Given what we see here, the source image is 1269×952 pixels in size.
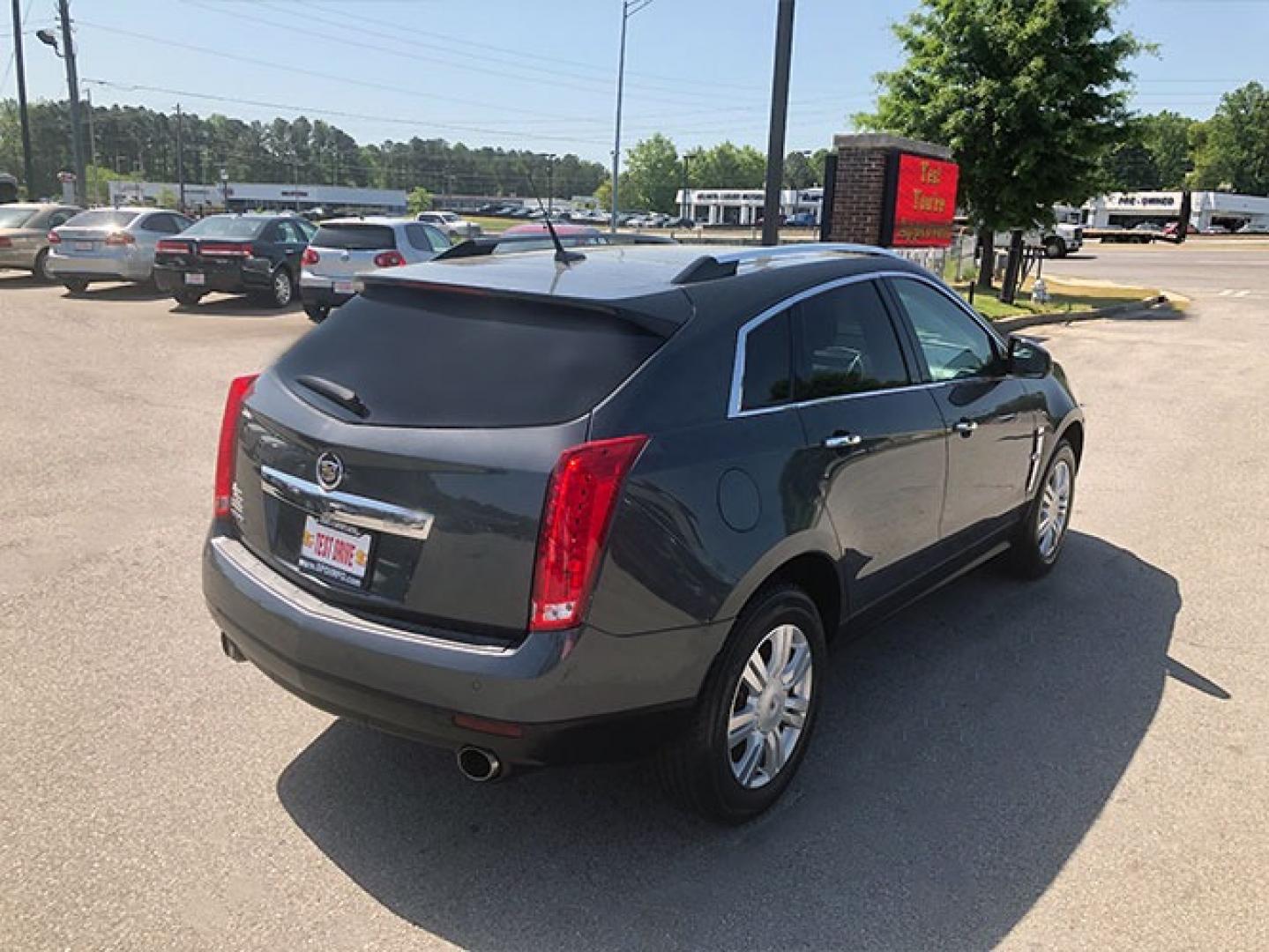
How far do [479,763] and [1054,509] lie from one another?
3.84 metres

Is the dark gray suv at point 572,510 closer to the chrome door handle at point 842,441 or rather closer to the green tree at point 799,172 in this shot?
the chrome door handle at point 842,441

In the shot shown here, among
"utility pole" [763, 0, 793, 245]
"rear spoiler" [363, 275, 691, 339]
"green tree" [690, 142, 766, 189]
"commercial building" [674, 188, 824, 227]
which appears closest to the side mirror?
"rear spoiler" [363, 275, 691, 339]

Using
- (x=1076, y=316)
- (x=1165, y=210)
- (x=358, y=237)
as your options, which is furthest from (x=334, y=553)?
A: (x=1165, y=210)

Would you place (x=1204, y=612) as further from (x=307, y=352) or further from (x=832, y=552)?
(x=307, y=352)

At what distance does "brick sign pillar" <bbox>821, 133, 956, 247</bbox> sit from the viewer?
15500mm

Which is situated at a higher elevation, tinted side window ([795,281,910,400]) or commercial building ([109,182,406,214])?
commercial building ([109,182,406,214])

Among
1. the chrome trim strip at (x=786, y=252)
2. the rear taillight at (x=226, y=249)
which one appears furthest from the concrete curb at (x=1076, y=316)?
the chrome trim strip at (x=786, y=252)

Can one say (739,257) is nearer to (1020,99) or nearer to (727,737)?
(727,737)

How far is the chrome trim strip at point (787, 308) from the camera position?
3.05 meters

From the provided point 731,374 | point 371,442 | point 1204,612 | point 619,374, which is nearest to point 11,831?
point 371,442

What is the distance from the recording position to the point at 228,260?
16469mm

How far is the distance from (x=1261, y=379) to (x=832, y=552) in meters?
12.0

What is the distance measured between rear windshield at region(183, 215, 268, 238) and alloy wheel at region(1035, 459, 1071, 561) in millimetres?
14784

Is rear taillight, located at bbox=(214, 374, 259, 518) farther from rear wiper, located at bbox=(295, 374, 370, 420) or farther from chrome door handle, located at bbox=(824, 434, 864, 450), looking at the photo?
chrome door handle, located at bbox=(824, 434, 864, 450)
